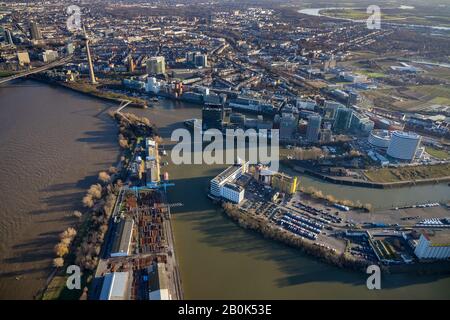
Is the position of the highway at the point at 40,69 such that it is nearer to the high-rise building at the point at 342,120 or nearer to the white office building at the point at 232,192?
the white office building at the point at 232,192

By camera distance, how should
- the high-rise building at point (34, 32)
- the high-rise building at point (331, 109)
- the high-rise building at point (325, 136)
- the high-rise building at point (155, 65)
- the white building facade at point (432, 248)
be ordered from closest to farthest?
the white building facade at point (432, 248) → the high-rise building at point (325, 136) → the high-rise building at point (331, 109) → the high-rise building at point (155, 65) → the high-rise building at point (34, 32)

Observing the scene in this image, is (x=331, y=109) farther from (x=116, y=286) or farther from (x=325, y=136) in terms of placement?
(x=116, y=286)

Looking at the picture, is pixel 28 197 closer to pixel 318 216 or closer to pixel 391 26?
pixel 318 216

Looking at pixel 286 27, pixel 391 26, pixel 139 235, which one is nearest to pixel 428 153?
pixel 139 235

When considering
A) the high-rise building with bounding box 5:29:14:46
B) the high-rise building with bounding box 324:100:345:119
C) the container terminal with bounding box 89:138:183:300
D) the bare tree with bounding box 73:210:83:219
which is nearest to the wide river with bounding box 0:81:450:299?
the bare tree with bounding box 73:210:83:219

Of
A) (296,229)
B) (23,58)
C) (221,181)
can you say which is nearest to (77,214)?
(221,181)

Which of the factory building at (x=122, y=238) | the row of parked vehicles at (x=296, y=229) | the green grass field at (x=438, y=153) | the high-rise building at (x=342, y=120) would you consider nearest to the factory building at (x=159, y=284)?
the factory building at (x=122, y=238)
